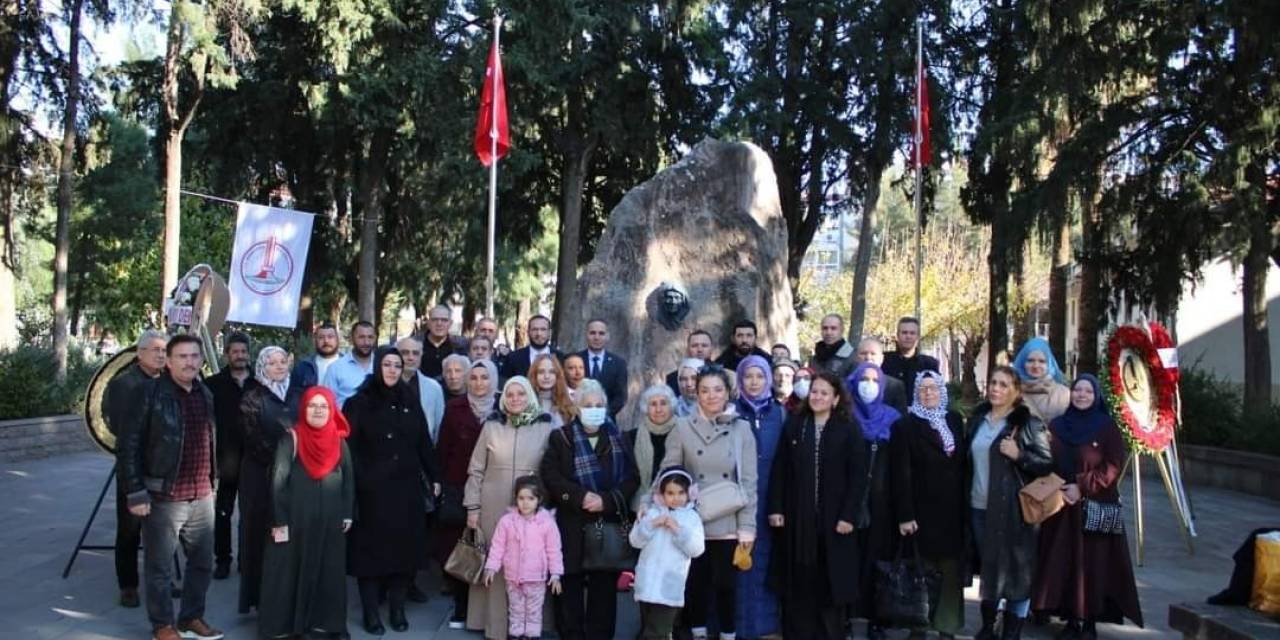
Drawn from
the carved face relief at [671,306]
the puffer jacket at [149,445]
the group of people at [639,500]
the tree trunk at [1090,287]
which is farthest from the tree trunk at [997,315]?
the puffer jacket at [149,445]

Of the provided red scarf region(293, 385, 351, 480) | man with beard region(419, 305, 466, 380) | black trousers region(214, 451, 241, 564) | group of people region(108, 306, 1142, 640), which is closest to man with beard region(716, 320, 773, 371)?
group of people region(108, 306, 1142, 640)

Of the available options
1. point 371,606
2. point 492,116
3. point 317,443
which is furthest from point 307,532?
point 492,116

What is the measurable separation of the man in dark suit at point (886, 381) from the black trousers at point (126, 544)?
4.98 m

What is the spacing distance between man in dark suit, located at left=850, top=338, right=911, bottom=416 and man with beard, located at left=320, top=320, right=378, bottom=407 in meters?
3.50

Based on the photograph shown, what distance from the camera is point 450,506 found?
23.2 feet

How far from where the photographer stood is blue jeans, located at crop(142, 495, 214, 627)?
6141 mm

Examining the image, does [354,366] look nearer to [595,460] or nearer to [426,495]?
[426,495]

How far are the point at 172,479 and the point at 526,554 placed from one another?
209 cm

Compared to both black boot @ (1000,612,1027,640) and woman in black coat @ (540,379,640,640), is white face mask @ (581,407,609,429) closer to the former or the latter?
woman in black coat @ (540,379,640,640)

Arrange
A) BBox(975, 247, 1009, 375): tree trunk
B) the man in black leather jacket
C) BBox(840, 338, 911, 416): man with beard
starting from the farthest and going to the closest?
1. BBox(975, 247, 1009, 375): tree trunk
2. BBox(840, 338, 911, 416): man with beard
3. the man in black leather jacket

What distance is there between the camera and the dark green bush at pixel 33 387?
1498 centimetres

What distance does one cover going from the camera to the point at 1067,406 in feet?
23.4

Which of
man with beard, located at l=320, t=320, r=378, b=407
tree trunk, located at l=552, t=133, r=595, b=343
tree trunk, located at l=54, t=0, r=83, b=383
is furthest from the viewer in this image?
tree trunk, located at l=552, t=133, r=595, b=343

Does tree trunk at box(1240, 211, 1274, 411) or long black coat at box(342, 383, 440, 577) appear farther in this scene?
tree trunk at box(1240, 211, 1274, 411)
